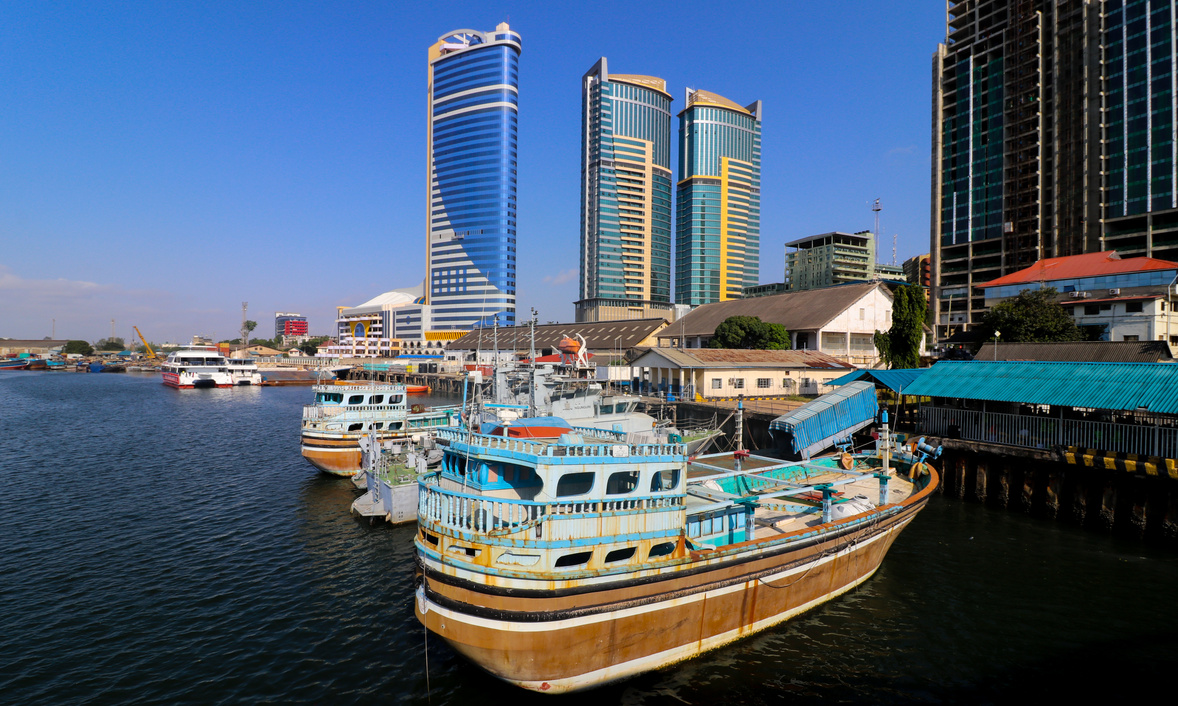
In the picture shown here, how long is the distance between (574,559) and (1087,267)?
84.9 m

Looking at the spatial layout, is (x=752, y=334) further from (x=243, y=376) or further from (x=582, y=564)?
(x=243, y=376)

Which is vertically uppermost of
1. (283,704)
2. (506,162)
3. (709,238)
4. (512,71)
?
(512,71)

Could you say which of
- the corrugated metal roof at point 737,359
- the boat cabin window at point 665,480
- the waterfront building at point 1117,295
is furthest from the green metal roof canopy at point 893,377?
the waterfront building at point 1117,295

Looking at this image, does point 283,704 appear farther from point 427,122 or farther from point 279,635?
point 427,122

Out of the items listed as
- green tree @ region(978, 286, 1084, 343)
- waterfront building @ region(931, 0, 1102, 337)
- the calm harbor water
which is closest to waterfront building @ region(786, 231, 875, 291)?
waterfront building @ region(931, 0, 1102, 337)

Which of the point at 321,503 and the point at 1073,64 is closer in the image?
the point at 321,503

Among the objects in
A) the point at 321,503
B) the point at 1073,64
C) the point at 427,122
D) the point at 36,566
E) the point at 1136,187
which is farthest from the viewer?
the point at 427,122

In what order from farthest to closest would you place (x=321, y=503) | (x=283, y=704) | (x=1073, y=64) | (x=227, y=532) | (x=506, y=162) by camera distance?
(x=506, y=162) < (x=1073, y=64) < (x=321, y=503) < (x=227, y=532) < (x=283, y=704)

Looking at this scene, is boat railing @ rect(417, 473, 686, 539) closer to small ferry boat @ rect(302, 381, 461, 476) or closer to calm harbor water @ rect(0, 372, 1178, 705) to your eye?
calm harbor water @ rect(0, 372, 1178, 705)

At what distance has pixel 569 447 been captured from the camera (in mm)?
12859

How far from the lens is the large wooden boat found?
1175 cm

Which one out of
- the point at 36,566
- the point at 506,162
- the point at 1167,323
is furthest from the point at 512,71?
the point at 36,566

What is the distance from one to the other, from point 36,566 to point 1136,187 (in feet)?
391

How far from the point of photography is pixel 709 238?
173250 millimetres
